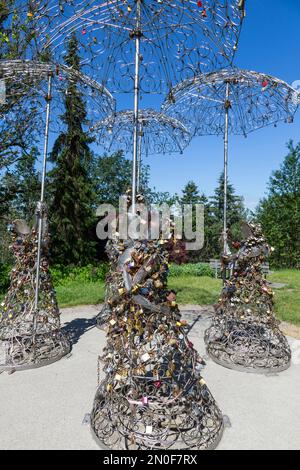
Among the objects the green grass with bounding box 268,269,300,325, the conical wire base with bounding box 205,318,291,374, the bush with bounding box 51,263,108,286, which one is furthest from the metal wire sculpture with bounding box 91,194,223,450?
the bush with bounding box 51,263,108,286

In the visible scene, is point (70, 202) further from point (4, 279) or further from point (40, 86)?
point (40, 86)

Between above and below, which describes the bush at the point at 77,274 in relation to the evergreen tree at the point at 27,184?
below

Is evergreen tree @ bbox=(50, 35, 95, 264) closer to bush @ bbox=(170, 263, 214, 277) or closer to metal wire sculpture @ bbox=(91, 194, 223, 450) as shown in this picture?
bush @ bbox=(170, 263, 214, 277)

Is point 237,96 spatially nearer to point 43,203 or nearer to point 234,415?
point 43,203

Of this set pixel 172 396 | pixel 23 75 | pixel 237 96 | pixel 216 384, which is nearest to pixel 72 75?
pixel 23 75

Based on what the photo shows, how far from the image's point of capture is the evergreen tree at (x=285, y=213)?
2116cm

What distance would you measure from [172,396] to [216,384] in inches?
44.2

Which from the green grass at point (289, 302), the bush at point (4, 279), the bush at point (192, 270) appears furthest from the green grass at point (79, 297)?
the bush at point (192, 270)

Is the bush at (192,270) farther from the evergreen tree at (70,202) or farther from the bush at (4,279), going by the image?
the bush at (4,279)

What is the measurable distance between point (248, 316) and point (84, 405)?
240 centimetres

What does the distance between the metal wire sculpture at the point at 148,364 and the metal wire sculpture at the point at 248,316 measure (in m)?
1.45

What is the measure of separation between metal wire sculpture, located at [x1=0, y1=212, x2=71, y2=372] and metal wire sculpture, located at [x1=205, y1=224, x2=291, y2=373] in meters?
2.08

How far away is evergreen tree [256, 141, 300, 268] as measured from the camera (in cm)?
2116
